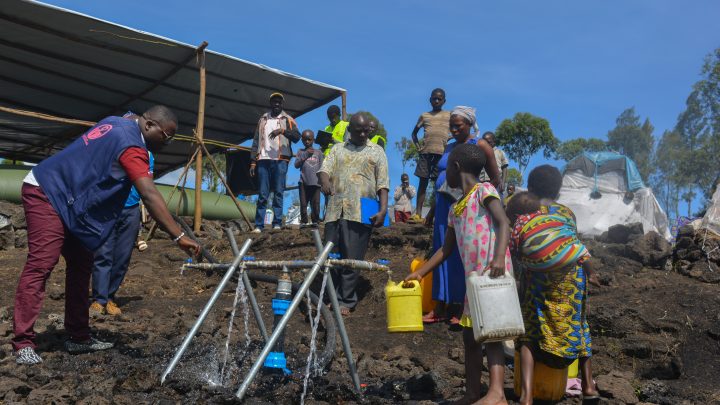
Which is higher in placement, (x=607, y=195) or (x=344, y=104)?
(x=344, y=104)

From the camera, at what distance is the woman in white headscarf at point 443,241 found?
486 centimetres

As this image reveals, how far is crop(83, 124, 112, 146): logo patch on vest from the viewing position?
12.6 feet

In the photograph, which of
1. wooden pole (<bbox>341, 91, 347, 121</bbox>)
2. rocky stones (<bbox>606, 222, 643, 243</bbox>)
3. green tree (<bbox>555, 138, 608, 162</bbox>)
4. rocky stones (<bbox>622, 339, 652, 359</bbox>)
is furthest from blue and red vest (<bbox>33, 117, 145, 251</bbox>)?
green tree (<bbox>555, 138, 608, 162</bbox>)

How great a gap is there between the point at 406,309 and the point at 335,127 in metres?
5.93

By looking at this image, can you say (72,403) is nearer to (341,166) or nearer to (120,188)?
(120,188)

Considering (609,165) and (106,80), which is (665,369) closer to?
(106,80)

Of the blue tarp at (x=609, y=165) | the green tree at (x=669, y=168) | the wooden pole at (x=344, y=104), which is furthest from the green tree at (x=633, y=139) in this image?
the wooden pole at (x=344, y=104)

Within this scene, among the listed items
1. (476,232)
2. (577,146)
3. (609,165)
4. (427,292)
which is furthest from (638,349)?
(577,146)

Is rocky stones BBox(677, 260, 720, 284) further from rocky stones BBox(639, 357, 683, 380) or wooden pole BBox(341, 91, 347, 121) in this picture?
wooden pole BBox(341, 91, 347, 121)

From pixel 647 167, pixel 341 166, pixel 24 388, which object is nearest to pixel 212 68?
pixel 341 166

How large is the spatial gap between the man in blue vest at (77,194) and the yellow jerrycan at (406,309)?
5.08 feet

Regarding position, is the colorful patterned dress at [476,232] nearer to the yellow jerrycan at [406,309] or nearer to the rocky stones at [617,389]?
the yellow jerrycan at [406,309]

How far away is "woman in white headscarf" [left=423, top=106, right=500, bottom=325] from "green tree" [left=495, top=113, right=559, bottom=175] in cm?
2289

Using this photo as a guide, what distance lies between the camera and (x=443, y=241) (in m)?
5.07
